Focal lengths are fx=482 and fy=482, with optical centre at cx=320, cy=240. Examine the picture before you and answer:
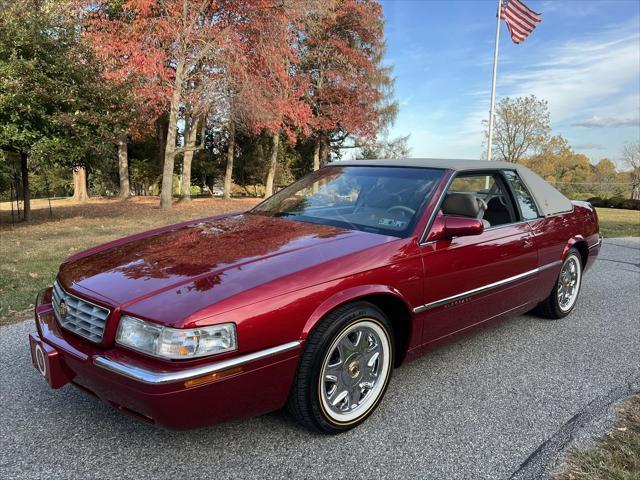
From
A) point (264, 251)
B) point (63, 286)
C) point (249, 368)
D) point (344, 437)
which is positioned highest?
point (264, 251)

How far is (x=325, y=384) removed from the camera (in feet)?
8.37

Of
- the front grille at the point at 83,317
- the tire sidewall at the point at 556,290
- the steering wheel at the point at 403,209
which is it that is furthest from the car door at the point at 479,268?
the front grille at the point at 83,317

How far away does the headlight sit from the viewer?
79.9 inches

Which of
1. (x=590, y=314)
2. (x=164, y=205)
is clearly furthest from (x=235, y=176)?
(x=590, y=314)

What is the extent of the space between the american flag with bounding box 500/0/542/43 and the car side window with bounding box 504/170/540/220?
1396 cm

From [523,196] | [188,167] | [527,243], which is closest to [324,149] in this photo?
[188,167]

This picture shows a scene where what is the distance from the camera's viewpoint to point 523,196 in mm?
4070

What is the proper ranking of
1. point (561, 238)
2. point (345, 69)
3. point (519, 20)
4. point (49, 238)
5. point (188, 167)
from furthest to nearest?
1. point (345, 69)
2. point (188, 167)
3. point (519, 20)
4. point (49, 238)
5. point (561, 238)

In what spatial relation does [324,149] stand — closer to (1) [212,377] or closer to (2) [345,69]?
(2) [345,69]

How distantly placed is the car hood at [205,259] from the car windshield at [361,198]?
0.60ft

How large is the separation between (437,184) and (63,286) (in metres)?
2.37

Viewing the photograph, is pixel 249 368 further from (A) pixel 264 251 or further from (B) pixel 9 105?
(B) pixel 9 105

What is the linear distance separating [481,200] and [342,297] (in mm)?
1863

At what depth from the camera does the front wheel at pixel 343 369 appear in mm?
2391
